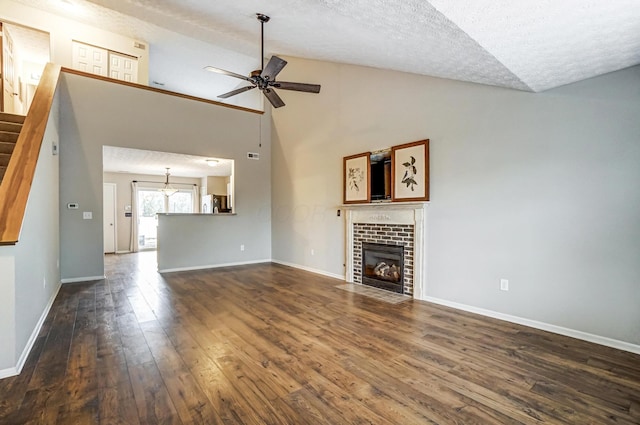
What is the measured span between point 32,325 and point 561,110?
206 inches

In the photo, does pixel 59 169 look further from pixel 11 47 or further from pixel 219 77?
pixel 219 77

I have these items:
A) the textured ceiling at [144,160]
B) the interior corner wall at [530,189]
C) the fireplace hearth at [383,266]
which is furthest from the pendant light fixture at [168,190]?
the fireplace hearth at [383,266]

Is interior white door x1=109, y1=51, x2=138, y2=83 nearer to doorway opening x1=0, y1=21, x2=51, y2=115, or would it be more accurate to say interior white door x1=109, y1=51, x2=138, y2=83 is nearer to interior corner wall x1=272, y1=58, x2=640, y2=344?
doorway opening x1=0, y1=21, x2=51, y2=115

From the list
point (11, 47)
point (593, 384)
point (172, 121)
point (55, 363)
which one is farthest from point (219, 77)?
point (593, 384)

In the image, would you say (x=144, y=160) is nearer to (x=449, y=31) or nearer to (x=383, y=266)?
(x=383, y=266)

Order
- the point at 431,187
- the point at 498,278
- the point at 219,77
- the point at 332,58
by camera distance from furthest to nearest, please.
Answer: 1. the point at 219,77
2. the point at 332,58
3. the point at 431,187
4. the point at 498,278

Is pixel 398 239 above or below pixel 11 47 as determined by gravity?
below

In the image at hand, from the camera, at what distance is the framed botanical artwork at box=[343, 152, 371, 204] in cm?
482

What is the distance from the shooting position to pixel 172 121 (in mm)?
5824

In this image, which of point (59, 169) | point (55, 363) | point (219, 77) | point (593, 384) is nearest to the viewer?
point (593, 384)

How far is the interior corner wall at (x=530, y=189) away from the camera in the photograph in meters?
2.58

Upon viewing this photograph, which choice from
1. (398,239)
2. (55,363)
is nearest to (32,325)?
(55,363)

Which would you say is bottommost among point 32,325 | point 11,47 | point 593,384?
point 593,384

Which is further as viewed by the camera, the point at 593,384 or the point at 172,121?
the point at 172,121
